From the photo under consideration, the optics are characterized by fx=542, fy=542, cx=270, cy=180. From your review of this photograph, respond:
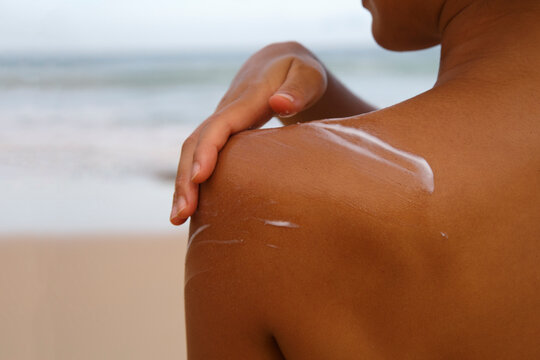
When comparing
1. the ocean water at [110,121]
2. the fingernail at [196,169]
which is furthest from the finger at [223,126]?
the ocean water at [110,121]

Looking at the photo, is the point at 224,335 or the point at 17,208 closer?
the point at 224,335

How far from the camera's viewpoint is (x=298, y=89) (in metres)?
0.78

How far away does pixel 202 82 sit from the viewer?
670 cm

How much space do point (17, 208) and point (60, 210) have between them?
20 cm

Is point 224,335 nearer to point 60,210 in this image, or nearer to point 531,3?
point 531,3

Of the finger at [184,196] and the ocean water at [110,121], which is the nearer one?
the finger at [184,196]

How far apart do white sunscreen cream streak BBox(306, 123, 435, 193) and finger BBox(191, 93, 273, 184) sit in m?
0.12

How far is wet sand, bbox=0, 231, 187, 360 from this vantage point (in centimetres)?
161

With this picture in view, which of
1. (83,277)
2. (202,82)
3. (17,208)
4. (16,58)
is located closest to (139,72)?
(202,82)

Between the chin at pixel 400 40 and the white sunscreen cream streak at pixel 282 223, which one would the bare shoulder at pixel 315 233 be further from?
the chin at pixel 400 40

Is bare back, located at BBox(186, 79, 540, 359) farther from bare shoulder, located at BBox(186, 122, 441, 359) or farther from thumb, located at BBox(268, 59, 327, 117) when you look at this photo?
thumb, located at BBox(268, 59, 327, 117)

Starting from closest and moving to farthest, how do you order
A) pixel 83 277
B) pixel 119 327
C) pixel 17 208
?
pixel 119 327, pixel 83 277, pixel 17 208

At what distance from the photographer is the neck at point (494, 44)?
569mm

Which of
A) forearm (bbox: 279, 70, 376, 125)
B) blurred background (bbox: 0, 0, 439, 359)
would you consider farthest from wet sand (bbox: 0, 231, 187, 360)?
forearm (bbox: 279, 70, 376, 125)
